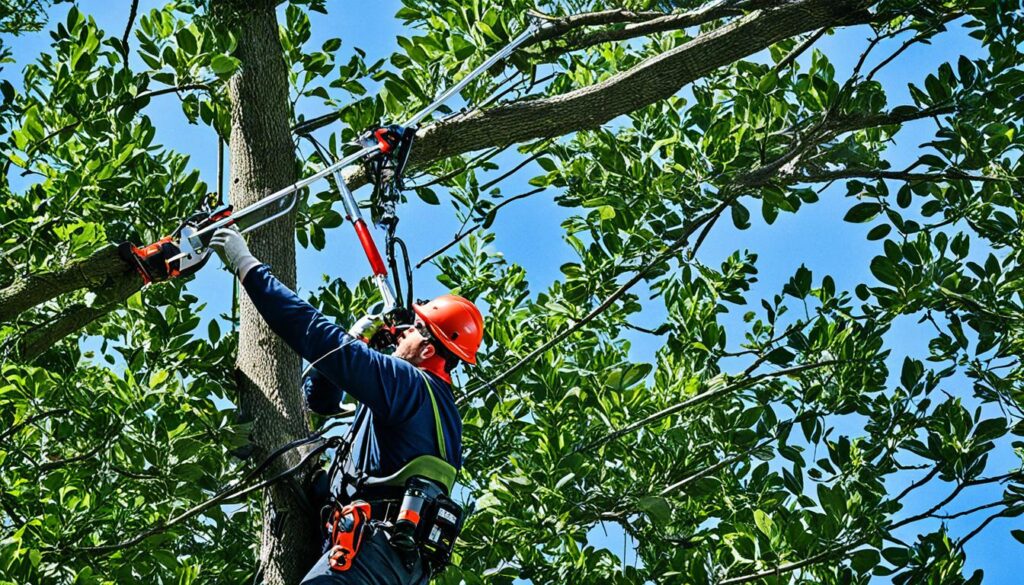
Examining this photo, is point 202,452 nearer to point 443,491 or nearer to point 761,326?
point 443,491

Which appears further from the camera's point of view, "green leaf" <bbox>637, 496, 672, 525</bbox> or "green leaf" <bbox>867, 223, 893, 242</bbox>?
"green leaf" <bbox>867, 223, 893, 242</bbox>

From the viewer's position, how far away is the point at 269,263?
5668mm

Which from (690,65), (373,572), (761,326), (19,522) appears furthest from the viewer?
(761,326)

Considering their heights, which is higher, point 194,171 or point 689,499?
point 194,171

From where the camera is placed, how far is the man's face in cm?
540

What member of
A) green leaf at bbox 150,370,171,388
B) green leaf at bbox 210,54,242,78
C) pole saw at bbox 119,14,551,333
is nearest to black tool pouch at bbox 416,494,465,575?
pole saw at bbox 119,14,551,333

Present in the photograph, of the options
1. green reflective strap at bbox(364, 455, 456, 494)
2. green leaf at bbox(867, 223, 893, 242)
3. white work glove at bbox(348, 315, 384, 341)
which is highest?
green leaf at bbox(867, 223, 893, 242)

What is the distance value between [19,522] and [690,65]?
4.10m

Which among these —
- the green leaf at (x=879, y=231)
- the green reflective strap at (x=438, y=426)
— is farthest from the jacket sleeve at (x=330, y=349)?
the green leaf at (x=879, y=231)

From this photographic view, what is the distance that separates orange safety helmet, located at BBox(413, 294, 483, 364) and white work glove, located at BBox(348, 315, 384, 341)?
0.23 meters

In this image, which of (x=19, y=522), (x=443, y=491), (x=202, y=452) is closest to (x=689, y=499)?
(x=443, y=491)

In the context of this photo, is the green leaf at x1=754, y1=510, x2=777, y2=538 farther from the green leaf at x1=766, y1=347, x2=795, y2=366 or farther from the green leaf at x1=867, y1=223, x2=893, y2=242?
the green leaf at x1=867, y1=223, x2=893, y2=242

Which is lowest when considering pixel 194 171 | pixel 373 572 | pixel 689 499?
pixel 373 572

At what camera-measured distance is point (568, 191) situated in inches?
294
